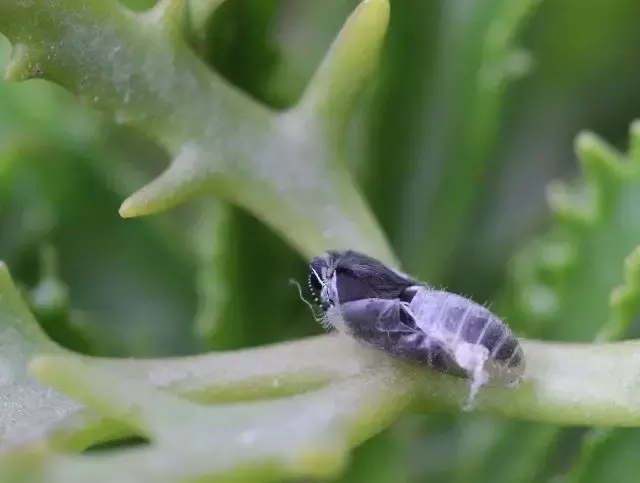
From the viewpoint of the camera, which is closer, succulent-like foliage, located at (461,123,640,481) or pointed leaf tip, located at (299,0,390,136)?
pointed leaf tip, located at (299,0,390,136)

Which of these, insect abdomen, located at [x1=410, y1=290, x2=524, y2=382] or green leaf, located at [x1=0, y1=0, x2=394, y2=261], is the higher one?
green leaf, located at [x1=0, y1=0, x2=394, y2=261]

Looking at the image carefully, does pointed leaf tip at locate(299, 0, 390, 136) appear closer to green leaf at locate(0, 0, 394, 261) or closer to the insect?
green leaf at locate(0, 0, 394, 261)

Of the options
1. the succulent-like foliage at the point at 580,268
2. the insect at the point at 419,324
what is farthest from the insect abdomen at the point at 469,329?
the succulent-like foliage at the point at 580,268

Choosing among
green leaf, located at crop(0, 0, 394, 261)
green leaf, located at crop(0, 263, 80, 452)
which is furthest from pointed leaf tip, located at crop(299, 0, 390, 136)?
green leaf, located at crop(0, 263, 80, 452)

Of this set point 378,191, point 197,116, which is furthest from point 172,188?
point 378,191

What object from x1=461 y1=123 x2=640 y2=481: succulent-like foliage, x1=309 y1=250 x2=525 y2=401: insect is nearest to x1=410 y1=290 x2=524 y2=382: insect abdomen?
x1=309 y1=250 x2=525 y2=401: insect

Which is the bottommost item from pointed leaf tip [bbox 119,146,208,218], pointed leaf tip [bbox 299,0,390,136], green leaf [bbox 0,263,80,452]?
green leaf [bbox 0,263,80,452]

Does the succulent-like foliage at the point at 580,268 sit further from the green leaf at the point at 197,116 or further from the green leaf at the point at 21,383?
the green leaf at the point at 21,383
